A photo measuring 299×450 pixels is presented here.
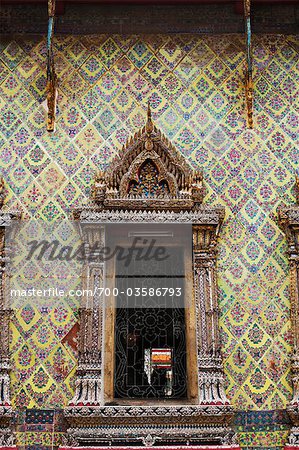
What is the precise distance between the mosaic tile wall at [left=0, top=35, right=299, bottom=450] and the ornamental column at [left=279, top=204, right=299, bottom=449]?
103 mm

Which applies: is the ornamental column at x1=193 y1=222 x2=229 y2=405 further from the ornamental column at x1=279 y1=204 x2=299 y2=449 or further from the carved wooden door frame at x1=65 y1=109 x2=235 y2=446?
the ornamental column at x1=279 y1=204 x2=299 y2=449

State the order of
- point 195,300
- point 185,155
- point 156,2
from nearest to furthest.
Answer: point 195,300, point 185,155, point 156,2

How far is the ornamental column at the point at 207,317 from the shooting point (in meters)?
7.46

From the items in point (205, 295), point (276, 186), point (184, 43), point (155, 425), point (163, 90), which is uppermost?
point (184, 43)

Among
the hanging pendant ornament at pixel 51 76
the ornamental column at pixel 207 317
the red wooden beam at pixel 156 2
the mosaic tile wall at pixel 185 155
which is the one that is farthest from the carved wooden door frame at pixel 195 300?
the red wooden beam at pixel 156 2

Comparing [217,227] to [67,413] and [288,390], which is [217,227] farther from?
[67,413]

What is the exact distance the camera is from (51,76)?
8.52m

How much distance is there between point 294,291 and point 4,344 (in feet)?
11.4

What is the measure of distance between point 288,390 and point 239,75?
13.5 ft

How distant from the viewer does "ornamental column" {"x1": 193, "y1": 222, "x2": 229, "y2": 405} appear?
24.5 feet

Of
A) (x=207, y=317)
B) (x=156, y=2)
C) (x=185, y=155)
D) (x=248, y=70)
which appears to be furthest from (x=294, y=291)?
(x=156, y=2)

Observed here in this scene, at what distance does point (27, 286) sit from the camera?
26.2 ft

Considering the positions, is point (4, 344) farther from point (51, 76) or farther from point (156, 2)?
point (156, 2)

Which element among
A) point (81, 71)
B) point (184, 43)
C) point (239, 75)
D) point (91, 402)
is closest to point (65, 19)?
point (81, 71)
